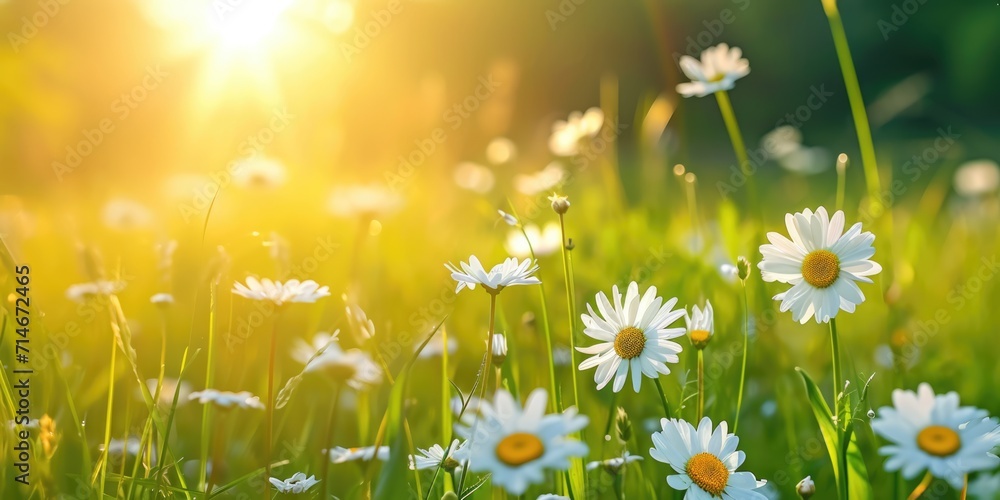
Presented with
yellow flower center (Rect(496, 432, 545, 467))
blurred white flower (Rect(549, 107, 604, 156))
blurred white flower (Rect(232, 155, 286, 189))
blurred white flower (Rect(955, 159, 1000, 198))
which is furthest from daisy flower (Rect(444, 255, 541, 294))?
blurred white flower (Rect(955, 159, 1000, 198))

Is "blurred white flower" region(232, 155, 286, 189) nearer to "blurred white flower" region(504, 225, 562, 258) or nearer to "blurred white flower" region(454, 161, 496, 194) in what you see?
"blurred white flower" region(454, 161, 496, 194)

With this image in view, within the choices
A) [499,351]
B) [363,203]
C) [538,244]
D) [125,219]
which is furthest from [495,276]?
[125,219]

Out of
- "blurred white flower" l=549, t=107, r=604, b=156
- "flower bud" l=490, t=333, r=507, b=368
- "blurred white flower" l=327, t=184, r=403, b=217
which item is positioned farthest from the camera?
"blurred white flower" l=327, t=184, r=403, b=217

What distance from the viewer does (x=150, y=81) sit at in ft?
10.1

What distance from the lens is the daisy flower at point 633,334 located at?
759mm

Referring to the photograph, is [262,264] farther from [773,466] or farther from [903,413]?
[903,413]

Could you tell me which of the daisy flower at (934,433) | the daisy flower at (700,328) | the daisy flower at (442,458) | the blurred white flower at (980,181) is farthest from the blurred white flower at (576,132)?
the blurred white flower at (980,181)

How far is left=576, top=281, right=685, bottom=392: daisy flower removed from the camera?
0.76 m

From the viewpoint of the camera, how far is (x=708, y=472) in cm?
70

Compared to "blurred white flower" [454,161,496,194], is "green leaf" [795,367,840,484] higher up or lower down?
lower down

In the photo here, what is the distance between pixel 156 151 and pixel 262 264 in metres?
2.44

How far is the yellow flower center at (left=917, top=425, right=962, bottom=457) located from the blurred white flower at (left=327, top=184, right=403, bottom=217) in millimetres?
1492

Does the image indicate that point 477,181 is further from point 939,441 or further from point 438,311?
point 939,441

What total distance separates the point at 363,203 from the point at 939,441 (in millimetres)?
1736
